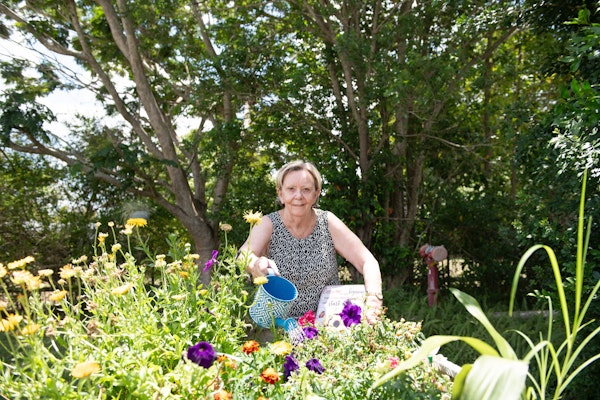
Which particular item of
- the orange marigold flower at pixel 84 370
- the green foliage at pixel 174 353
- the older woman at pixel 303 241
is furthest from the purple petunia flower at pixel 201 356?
the older woman at pixel 303 241

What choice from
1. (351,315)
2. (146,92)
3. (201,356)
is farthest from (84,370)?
(146,92)

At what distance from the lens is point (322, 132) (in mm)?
6184

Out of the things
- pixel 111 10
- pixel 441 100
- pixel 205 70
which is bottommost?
pixel 441 100

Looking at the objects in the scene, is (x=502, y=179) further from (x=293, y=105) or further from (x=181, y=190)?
(x=181, y=190)

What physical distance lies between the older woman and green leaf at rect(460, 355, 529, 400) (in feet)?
5.04

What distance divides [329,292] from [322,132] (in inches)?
156

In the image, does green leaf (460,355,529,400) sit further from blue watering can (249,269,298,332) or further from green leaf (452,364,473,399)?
blue watering can (249,269,298,332)

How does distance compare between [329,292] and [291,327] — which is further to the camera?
[329,292]

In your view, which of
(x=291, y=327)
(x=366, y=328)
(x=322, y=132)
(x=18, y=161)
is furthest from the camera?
(x=18, y=161)

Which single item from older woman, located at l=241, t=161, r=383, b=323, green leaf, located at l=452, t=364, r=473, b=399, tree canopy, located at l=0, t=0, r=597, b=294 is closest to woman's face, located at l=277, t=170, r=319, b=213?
older woman, located at l=241, t=161, r=383, b=323

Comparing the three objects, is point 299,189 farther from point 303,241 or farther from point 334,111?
point 334,111

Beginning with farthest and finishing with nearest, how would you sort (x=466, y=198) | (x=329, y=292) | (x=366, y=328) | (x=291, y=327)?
(x=466, y=198)
(x=329, y=292)
(x=291, y=327)
(x=366, y=328)

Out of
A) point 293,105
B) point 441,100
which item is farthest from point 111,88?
point 441,100

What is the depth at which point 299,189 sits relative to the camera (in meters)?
2.59
